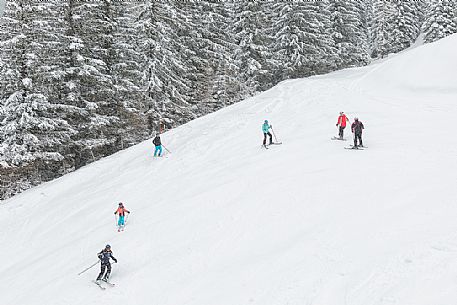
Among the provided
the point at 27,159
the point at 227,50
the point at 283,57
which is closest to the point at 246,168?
the point at 27,159

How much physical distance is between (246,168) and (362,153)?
478 centimetres

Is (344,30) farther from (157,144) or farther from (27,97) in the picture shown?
(27,97)

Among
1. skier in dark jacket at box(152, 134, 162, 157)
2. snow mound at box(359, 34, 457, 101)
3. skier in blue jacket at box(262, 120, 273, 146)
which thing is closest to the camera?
skier in blue jacket at box(262, 120, 273, 146)

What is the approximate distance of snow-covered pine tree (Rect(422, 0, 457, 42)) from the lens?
5006 centimetres

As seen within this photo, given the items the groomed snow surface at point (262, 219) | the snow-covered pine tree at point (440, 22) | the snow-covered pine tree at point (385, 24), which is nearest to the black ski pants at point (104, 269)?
the groomed snow surface at point (262, 219)

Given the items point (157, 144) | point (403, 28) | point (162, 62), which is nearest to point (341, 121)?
point (157, 144)

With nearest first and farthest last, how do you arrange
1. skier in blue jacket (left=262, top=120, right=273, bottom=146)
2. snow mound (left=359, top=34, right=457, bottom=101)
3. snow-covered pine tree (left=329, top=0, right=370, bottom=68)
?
skier in blue jacket (left=262, top=120, right=273, bottom=146), snow mound (left=359, top=34, right=457, bottom=101), snow-covered pine tree (left=329, top=0, right=370, bottom=68)

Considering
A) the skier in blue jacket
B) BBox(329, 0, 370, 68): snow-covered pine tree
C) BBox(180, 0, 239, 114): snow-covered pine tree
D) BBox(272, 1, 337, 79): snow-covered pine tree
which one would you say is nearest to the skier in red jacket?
the skier in blue jacket

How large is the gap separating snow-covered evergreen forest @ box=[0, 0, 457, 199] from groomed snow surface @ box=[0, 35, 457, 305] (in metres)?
3.57

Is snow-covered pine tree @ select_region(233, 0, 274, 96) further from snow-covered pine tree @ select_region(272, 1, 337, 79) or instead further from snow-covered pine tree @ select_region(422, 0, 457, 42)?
snow-covered pine tree @ select_region(422, 0, 457, 42)

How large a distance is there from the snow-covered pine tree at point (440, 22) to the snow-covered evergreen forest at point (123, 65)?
14.6m

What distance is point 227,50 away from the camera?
35594 millimetres

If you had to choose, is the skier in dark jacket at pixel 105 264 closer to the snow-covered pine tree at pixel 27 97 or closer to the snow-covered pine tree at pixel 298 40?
the snow-covered pine tree at pixel 27 97

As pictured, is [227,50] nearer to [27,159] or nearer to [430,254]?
[27,159]
